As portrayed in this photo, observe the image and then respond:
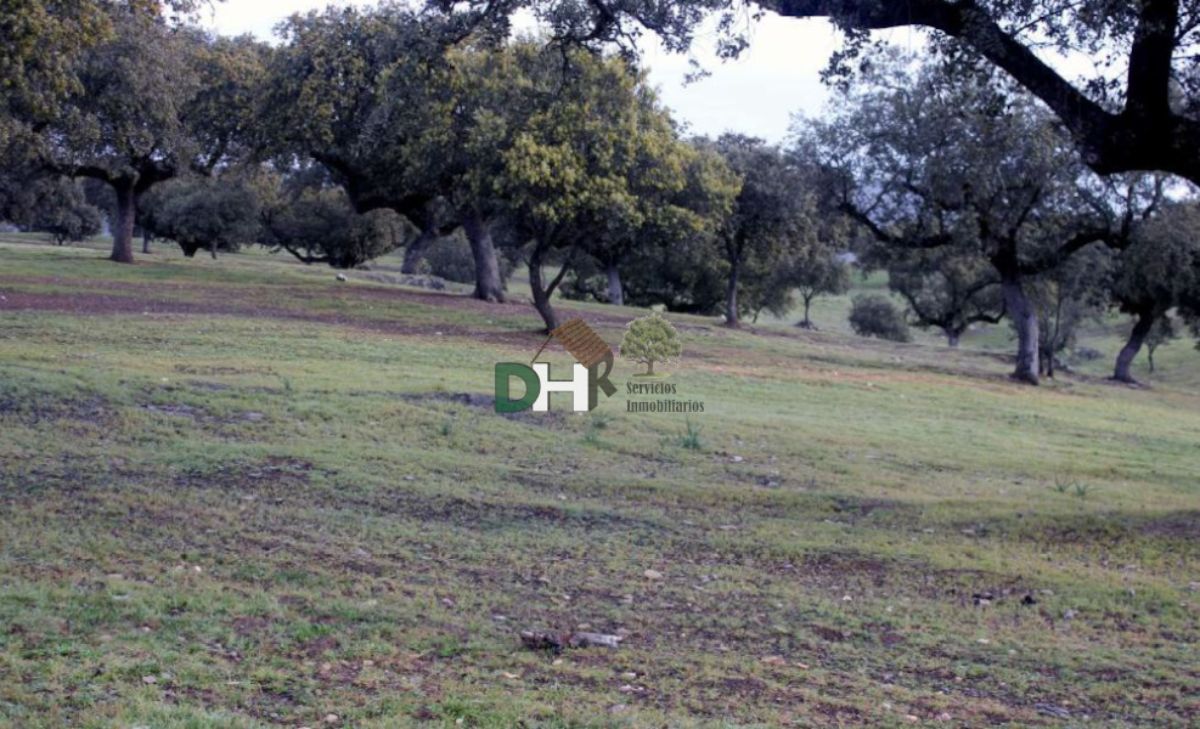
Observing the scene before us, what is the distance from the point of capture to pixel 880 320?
214 feet

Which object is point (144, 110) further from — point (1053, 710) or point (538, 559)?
point (1053, 710)

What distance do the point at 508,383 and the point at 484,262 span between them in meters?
17.8

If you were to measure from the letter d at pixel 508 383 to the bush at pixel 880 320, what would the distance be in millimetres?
48455

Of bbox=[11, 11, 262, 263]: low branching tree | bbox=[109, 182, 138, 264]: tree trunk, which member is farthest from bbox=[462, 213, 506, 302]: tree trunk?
Result: bbox=[109, 182, 138, 264]: tree trunk

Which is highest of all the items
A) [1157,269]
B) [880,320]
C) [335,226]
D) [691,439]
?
[335,226]

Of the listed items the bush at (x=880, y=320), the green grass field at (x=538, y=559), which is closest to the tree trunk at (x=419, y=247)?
the green grass field at (x=538, y=559)

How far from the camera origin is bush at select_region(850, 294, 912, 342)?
6494cm

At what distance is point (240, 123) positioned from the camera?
3409 centimetres

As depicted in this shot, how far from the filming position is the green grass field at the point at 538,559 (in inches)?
229

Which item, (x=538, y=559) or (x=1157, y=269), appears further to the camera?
(x=1157, y=269)

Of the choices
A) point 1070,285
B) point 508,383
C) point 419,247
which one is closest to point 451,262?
point 419,247

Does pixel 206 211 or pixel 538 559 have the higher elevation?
pixel 206 211

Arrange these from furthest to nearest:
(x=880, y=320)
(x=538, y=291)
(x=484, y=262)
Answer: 1. (x=880, y=320)
2. (x=484, y=262)
3. (x=538, y=291)

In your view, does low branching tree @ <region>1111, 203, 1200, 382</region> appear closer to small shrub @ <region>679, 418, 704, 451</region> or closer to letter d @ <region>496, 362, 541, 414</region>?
letter d @ <region>496, 362, 541, 414</region>
